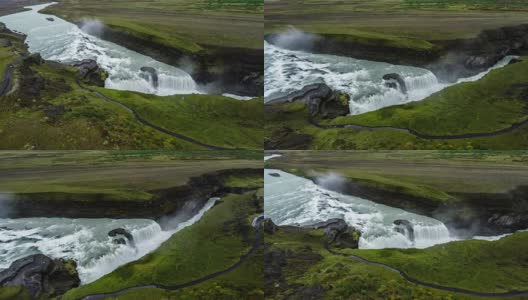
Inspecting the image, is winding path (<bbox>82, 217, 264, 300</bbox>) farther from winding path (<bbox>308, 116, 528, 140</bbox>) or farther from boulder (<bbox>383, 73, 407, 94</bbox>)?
boulder (<bbox>383, 73, 407, 94</bbox>)

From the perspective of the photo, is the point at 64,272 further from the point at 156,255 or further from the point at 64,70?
the point at 64,70

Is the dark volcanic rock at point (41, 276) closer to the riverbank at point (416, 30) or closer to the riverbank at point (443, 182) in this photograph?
the riverbank at point (443, 182)

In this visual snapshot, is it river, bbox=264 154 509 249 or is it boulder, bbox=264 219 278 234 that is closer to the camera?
river, bbox=264 154 509 249

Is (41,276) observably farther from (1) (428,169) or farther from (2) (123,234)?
(1) (428,169)

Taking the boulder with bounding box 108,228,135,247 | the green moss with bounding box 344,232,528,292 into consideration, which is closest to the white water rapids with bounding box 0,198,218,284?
the boulder with bounding box 108,228,135,247

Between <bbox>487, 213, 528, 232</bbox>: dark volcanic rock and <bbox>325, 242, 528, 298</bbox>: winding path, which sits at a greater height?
<bbox>487, 213, 528, 232</bbox>: dark volcanic rock
